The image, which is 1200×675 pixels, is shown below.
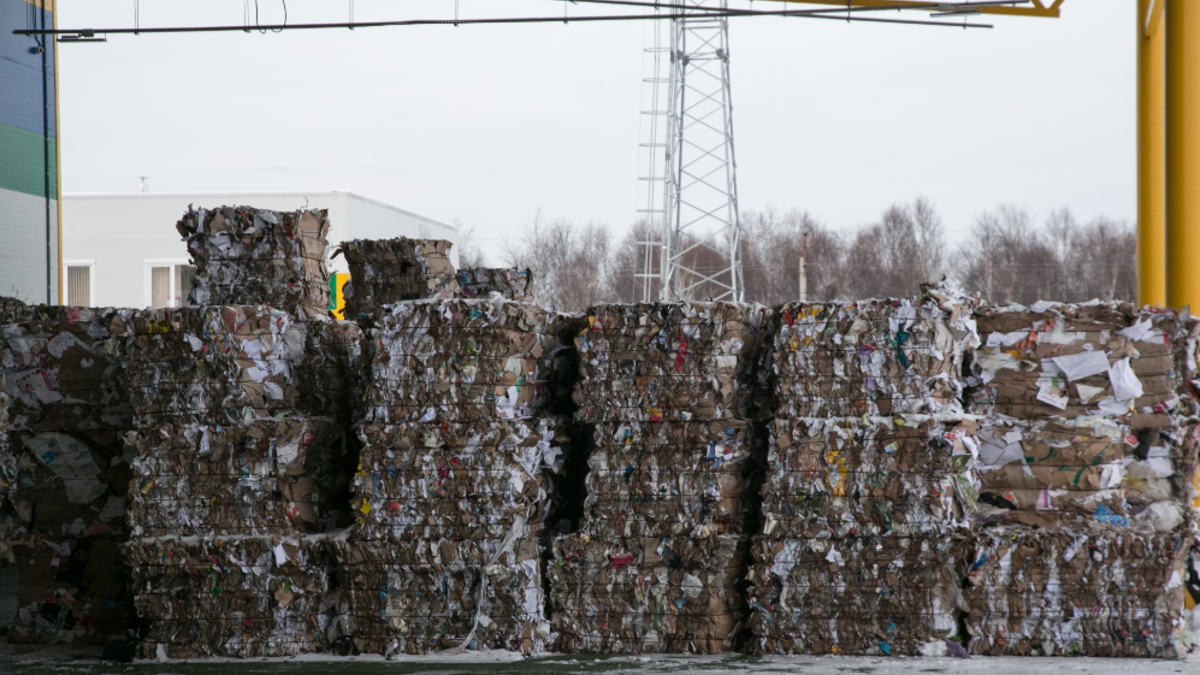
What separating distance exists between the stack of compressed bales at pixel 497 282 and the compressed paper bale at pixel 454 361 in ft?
8.75

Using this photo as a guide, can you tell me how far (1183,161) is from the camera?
7.11 m

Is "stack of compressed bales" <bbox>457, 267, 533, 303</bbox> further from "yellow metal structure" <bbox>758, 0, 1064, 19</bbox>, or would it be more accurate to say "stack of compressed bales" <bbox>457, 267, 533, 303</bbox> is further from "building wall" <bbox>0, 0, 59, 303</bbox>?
"building wall" <bbox>0, 0, 59, 303</bbox>

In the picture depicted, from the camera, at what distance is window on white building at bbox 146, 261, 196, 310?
2933cm

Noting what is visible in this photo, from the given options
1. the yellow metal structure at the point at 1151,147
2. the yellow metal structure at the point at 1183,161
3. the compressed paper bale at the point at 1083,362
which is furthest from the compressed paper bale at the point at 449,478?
the yellow metal structure at the point at 1151,147

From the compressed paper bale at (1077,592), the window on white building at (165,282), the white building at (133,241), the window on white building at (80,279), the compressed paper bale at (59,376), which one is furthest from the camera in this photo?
the window on white building at (80,279)

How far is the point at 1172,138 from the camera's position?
7.24m

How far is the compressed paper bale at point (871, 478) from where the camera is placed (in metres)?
5.12

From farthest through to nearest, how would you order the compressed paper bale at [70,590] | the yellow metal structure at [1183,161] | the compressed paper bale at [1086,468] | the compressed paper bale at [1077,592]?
the yellow metal structure at [1183,161]
the compressed paper bale at [70,590]
the compressed paper bale at [1086,468]
the compressed paper bale at [1077,592]

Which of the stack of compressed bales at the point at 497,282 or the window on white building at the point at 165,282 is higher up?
the window on white building at the point at 165,282

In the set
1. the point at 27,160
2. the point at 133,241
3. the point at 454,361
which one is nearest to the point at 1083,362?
the point at 454,361

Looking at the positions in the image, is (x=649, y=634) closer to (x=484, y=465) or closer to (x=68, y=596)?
(x=484, y=465)

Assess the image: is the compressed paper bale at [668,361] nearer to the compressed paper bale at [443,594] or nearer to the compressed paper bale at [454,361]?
the compressed paper bale at [454,361]

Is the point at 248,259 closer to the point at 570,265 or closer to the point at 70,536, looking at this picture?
the point at 70,536

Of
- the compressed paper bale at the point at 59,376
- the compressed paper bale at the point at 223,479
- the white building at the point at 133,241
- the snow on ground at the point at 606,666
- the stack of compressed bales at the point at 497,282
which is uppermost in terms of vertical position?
the white building at the point at 133,241
